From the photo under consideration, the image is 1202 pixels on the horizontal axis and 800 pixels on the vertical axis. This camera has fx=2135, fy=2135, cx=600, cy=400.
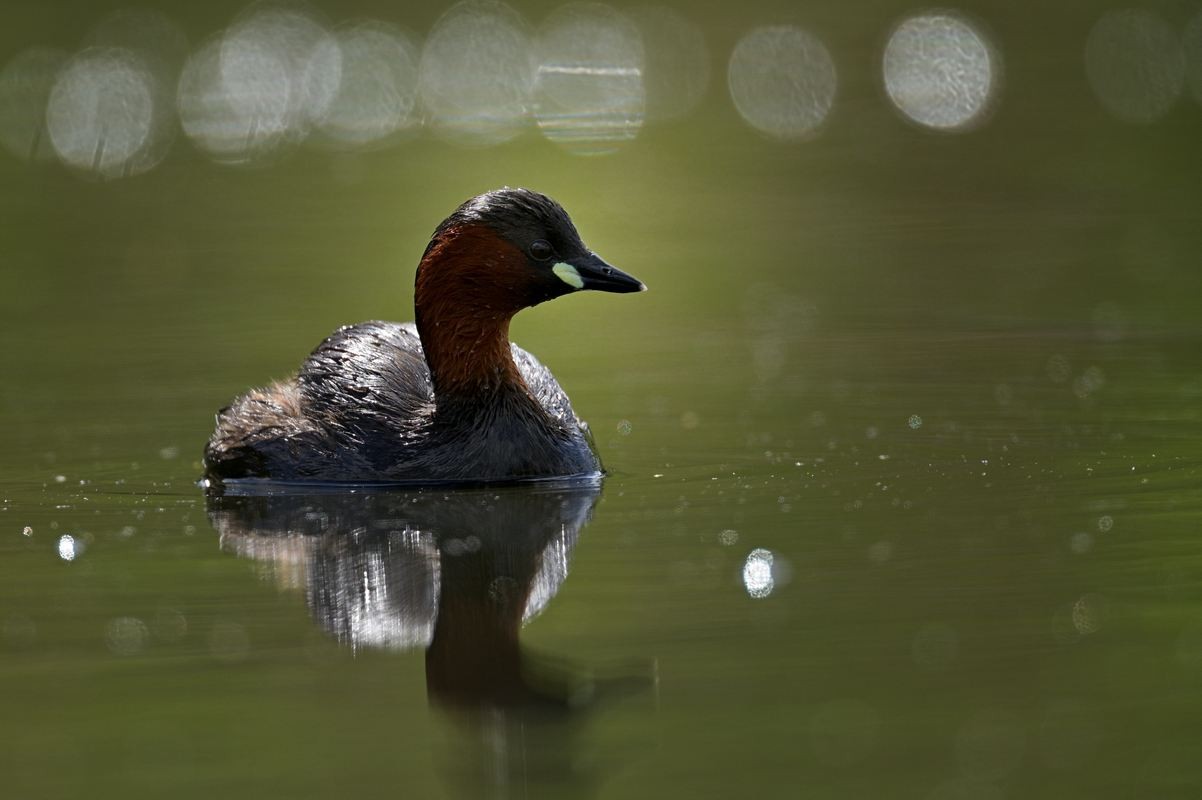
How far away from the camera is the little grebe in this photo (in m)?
9.81

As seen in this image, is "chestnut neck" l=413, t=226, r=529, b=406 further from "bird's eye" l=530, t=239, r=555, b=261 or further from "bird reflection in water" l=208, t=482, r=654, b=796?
"bird reflection in water" l=208, t=482, r=654, b=796

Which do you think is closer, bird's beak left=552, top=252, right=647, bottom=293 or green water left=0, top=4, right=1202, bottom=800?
green water left=0, top=4, right=1202, bottom=800

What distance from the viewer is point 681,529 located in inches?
333

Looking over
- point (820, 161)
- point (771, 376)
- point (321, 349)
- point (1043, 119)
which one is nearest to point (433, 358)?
point (321, 349)

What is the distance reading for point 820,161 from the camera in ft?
64.7

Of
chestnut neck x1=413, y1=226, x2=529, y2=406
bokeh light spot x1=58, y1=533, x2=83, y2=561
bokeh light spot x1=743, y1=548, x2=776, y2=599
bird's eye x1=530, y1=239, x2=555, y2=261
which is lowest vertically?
bokeh light spot x1=58, y1=533, x2=83, y2=561

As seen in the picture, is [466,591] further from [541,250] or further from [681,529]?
[541,250]

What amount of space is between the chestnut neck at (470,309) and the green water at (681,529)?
0.73 meters

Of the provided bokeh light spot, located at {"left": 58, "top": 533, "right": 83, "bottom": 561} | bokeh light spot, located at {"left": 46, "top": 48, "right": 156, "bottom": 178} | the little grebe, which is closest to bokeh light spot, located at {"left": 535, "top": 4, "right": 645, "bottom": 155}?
bokeh light spot, located at {"left": 46, "top": 48, "right": 156, "bottom": 178}

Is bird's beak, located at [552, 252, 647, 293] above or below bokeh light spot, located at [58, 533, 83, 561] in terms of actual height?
above

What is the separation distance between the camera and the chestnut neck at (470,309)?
397 inches

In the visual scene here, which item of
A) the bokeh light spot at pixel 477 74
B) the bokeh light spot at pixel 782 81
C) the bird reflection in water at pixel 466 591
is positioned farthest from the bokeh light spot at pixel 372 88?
the bird reflection in water at pixel 466 591

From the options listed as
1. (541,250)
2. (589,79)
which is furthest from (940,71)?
(541,250)

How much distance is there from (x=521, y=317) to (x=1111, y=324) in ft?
13.3
